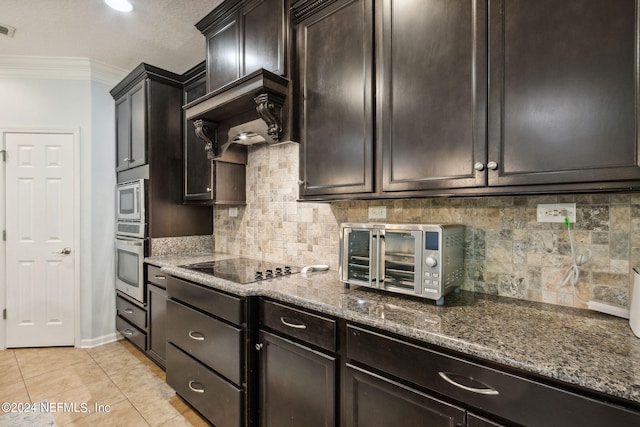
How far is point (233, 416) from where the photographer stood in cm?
172

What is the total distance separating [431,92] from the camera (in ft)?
4.38

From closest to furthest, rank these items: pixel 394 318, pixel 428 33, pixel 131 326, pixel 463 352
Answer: pixel 463 352, pixel 394 318, pixel 428 33, pixel 131 326

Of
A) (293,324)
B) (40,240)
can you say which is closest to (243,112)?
(293,324)

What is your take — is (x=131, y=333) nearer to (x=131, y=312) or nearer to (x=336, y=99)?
(x=131, y=312)

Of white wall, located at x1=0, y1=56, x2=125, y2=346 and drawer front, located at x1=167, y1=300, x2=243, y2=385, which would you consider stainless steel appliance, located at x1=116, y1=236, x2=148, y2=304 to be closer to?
white wall, located at x1=0, y1=56, x2=125, y2=346

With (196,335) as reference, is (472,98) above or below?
above

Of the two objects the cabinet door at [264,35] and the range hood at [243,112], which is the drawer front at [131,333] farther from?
the cabinet door at [264,35]

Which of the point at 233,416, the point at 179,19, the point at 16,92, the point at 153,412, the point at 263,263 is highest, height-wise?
the point at 179,19

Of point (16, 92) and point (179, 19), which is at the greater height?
point (179, 19)

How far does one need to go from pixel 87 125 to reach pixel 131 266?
1.47 m

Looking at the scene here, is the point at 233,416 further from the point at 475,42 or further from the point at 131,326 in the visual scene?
the point at 475,42

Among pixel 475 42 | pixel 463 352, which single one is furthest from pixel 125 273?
pixel 475 42

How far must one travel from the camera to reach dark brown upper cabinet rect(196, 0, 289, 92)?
1910 millimetres

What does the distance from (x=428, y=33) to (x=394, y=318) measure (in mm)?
1171
